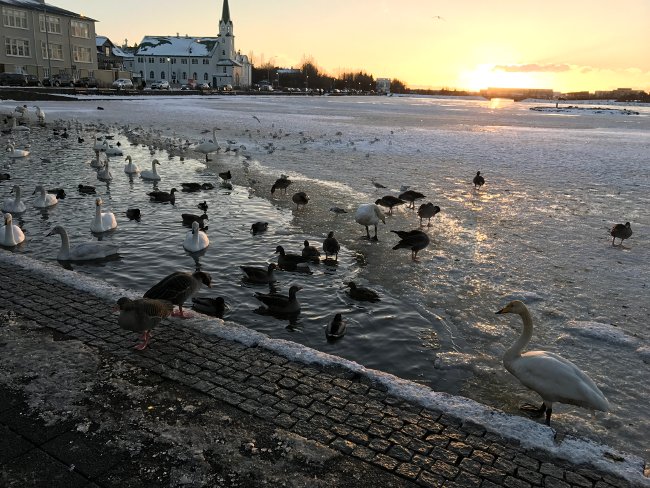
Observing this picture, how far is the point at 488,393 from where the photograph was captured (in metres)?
5.75

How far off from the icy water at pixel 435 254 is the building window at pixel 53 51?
63.8m

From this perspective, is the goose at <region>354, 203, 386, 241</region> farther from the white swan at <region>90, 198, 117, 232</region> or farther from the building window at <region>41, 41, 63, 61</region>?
the building window at <region>41, 41, 63, 61</region>

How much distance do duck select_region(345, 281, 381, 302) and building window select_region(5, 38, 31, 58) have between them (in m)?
83.4

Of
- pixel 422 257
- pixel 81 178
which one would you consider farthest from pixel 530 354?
pixel 81 178

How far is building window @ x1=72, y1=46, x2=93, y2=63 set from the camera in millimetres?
80250

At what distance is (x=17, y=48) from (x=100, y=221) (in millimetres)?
78572

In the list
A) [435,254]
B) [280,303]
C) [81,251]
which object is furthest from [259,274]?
[435,254]

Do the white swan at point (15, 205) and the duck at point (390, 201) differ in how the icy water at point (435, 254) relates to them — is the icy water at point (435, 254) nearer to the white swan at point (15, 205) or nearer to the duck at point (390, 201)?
the white swan at point (15, 205)

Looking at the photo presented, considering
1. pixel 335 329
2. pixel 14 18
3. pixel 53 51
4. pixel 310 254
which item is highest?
pixel 14 18

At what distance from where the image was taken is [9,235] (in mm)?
10055

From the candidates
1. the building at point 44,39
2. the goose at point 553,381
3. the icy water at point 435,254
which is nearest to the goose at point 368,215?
the icy water at point 435,254

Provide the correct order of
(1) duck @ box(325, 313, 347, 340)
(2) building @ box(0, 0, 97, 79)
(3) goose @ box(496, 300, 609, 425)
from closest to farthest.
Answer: (3) goose @ box(496, 300, 609, 425), (1) duck @ box(325, 313, 347, 340), (2) building @ box(0, 0, 97, 79)

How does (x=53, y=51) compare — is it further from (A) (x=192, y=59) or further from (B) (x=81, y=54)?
(A) (x=192, y=59)

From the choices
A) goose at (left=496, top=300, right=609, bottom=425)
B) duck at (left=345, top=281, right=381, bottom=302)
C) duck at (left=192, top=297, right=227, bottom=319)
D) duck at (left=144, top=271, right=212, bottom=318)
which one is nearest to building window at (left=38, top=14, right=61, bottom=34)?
duck at (left=192, top=297, right=227, bottom=319)
